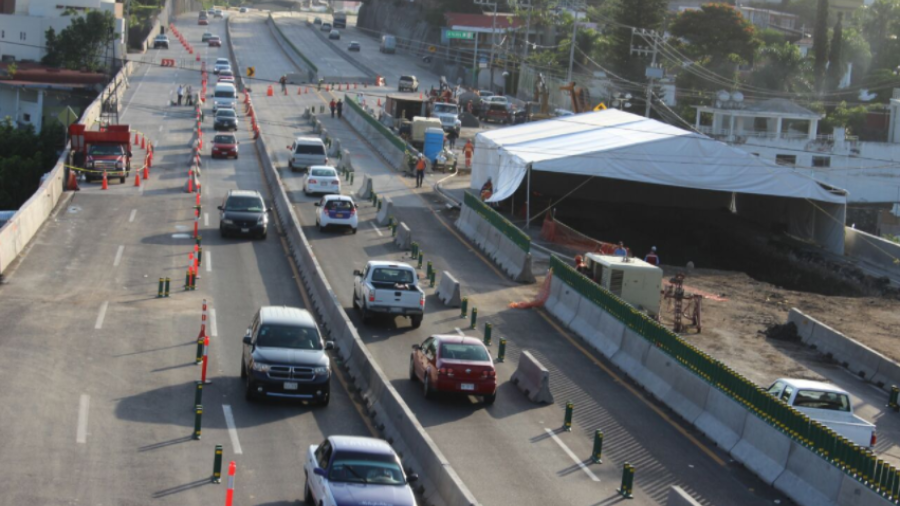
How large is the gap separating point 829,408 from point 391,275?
42.1 feet

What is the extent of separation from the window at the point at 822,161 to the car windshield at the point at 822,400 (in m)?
63.4

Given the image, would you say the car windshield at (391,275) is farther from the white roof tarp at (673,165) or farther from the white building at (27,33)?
Answer: the white building at (27,33)

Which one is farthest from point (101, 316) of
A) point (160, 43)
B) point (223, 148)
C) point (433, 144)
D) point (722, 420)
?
point (160, 43)

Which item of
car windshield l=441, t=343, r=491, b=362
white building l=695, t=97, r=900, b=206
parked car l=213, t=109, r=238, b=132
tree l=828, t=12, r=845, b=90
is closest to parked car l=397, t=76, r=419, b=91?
white building l=695, t=97, r=900, b=206

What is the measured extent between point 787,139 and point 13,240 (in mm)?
63369

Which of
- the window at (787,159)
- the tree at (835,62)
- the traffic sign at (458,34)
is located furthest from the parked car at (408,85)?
the tree at (835,62)

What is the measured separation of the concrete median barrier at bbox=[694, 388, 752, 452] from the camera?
75.2ft

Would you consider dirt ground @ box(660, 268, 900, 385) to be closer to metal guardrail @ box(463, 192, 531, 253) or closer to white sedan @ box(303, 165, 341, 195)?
metal guardrail @ box(463, 192, 531, 253)

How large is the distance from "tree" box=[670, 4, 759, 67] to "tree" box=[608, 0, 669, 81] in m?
3.78

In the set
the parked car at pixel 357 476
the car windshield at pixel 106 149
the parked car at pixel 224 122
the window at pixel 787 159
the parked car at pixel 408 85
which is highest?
the parked car at pixel 408 85

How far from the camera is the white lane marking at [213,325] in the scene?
29.0 m

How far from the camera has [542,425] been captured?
78.9 feet

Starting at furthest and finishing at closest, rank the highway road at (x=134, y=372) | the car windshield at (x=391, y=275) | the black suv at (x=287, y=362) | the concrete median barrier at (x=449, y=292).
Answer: the concrete median barrier at (x=449, y=292) → the car windshield at (x=391, y=275) → the black suv at (x=287, y=362) → the highway road at (x=134, y=372)

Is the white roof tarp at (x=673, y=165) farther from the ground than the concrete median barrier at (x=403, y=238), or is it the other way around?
the white roof tarp at (x=673, y=165)
